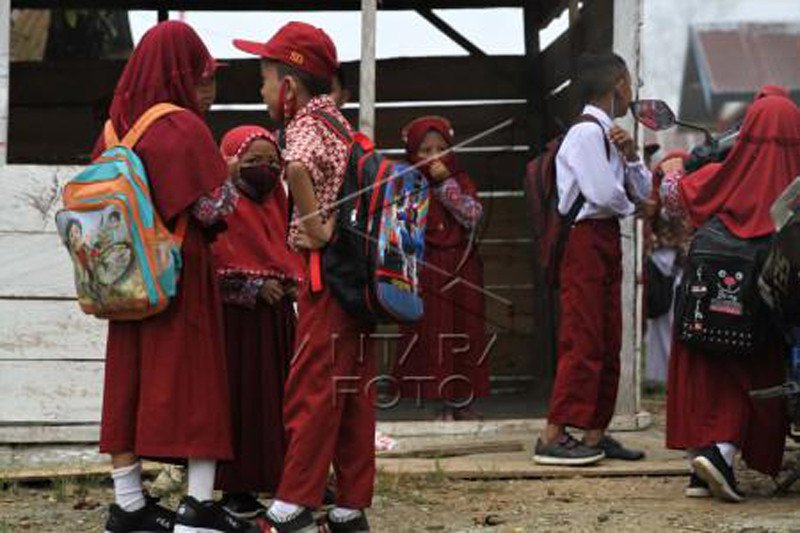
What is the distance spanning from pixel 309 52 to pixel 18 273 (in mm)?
2381

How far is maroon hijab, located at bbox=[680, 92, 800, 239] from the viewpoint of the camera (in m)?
5.87

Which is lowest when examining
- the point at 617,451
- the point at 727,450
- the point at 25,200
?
the point at 617,451

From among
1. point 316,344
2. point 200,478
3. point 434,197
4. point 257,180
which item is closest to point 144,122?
point 257,180

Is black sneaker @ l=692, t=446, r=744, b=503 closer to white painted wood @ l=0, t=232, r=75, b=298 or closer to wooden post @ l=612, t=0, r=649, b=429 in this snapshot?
wooden post @ l=612, t=0, r=649, b=429

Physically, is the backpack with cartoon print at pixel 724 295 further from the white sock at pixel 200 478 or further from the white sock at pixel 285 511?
the white sock at pixel 200 478

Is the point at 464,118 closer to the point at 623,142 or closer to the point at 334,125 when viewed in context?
the point at 623,142

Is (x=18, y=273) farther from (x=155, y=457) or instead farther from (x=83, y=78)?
(x=83, y=78)

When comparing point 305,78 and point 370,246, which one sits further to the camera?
point 305,78

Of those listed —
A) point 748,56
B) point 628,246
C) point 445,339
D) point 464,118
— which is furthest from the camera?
point 748,56

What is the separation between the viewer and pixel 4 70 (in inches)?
276

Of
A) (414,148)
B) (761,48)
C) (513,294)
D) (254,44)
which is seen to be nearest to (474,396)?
(414,148)

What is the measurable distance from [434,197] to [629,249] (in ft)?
4.11

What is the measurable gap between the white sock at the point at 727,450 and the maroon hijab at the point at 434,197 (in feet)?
9.10

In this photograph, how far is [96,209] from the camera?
4.90 m
